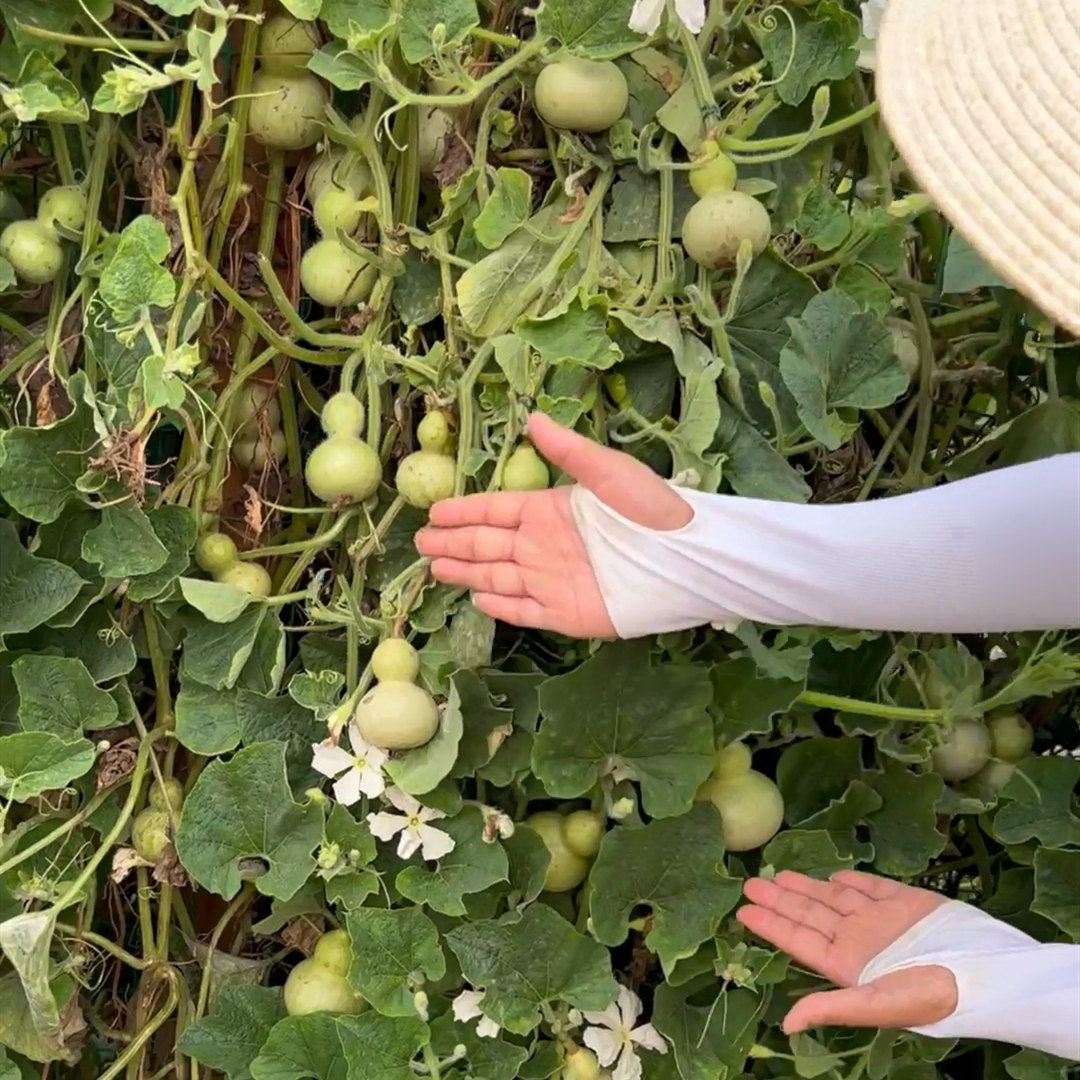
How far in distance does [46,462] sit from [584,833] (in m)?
0.35

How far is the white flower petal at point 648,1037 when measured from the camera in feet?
1.99

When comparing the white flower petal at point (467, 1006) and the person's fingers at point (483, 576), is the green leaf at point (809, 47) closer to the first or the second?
the person's fingers at point (483, 576)

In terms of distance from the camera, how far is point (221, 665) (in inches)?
24.2

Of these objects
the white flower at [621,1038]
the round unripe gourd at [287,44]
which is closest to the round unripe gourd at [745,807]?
the white flower at [621,1038]

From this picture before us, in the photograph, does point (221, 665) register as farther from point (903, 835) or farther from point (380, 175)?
point (903, 835)

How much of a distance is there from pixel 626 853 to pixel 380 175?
1.25 feet

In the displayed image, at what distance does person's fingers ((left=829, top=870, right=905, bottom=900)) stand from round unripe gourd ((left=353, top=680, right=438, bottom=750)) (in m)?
0.24

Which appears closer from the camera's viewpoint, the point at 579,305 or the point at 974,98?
the point at 974,98

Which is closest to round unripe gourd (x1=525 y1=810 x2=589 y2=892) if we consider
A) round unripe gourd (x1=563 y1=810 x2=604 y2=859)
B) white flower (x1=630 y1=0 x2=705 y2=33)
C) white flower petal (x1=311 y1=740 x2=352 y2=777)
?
round unripe gourd (x1=563 y1=810 x2=604 y2=859)

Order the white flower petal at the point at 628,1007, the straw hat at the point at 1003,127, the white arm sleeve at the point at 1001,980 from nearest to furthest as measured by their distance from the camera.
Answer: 1. the straw hat at the point at 1003,127
2. the white arm sleeve at the point at 1001,980
3. the white flower petal at the point at 628,1007

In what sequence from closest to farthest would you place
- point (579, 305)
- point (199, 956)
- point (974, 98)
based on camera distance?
1. point (974, 98)
2. point (579, 305)
3. point (199, 956)

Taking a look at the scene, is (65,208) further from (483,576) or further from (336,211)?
(483,576)

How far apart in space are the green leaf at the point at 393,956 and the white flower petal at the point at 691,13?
0.47 metres

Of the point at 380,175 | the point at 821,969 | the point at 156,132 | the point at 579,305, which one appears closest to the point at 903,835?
the point at 821,969
